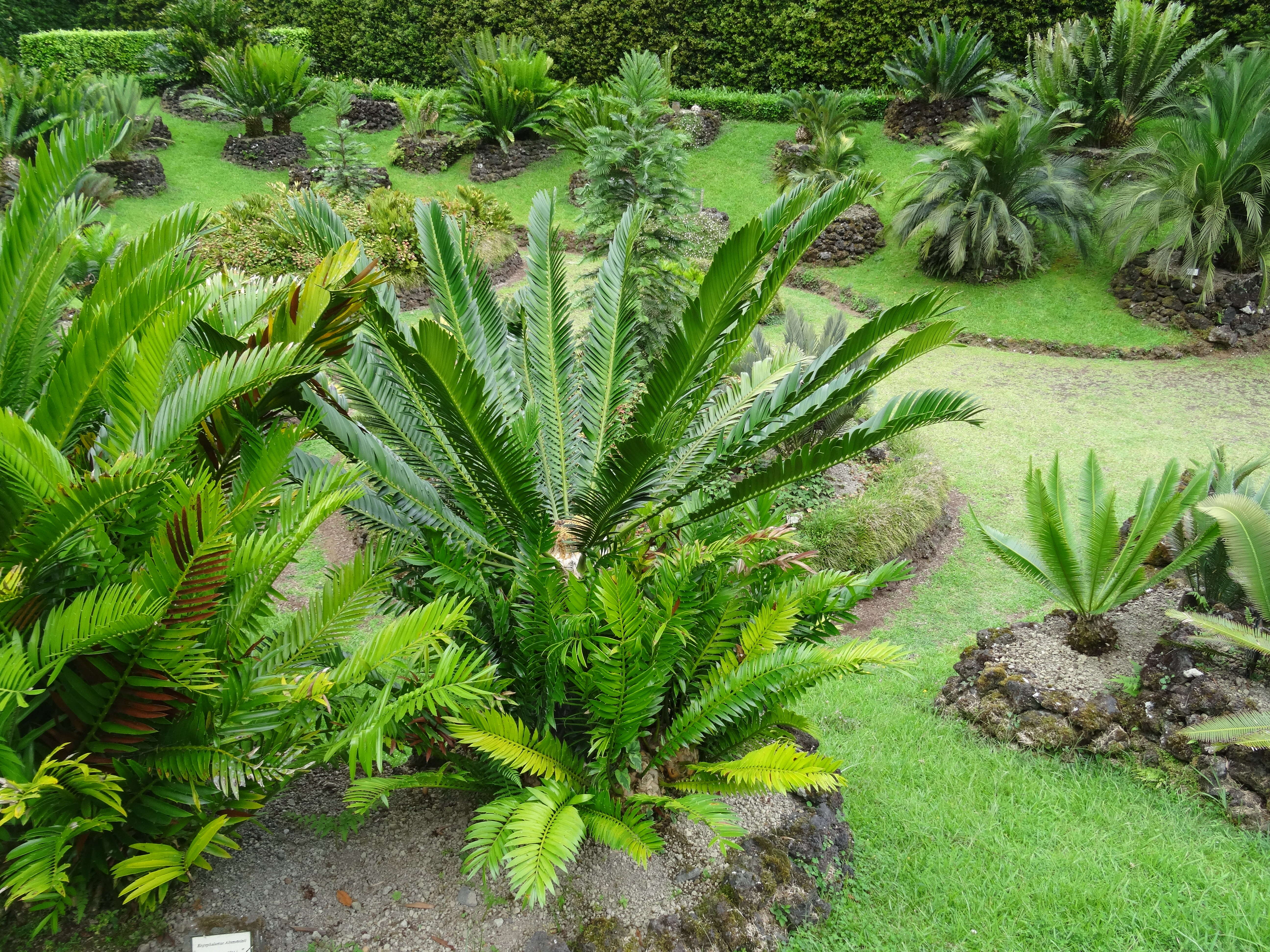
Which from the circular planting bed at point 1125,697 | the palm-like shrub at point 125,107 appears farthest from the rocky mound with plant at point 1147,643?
the palm-like shrub at point 125,107

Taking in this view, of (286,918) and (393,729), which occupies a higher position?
(393,729)

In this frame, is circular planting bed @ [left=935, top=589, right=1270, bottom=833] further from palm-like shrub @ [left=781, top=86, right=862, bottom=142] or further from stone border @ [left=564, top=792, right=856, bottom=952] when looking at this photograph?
palm-like shrub @ [left=781, top=86, right=862, bottom=142]

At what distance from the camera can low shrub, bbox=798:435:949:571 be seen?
563 centimetres

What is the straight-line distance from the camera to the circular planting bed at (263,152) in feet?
45.8

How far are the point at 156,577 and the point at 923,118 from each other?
14254 millimetres

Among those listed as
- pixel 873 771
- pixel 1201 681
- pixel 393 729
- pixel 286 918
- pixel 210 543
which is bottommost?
pixel 873 771

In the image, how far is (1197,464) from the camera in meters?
4.34

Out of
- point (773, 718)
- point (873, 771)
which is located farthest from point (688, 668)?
point (873, 771)

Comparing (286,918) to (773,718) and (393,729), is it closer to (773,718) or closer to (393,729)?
(393,729)

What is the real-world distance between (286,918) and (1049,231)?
38.0 feet

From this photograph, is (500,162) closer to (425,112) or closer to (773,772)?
(425,112)

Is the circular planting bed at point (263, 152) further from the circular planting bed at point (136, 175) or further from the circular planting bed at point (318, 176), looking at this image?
the circular planting bed at point (136, 175)

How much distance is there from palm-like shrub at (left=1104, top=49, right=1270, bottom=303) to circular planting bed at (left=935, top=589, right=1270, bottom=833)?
22.3 ft

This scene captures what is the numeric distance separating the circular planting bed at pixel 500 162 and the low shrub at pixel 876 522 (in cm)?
1014
